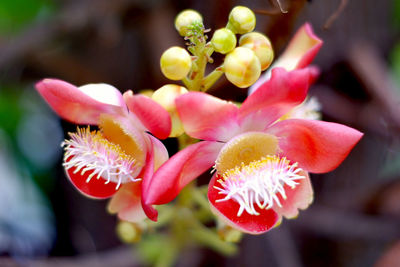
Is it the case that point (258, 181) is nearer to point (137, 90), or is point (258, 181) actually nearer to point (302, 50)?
point (302, 50)

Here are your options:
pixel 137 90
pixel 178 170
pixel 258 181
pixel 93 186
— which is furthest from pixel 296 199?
pixel 137 90

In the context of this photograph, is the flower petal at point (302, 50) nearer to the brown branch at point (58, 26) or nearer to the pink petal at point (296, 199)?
the pink petal at point (296, 199)

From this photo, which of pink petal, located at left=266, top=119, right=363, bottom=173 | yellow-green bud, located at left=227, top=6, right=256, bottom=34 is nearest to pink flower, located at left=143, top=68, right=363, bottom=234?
pink petal, located at left=266, top=119, right=363, bottom=173

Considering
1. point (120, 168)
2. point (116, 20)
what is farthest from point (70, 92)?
point (116, 20)

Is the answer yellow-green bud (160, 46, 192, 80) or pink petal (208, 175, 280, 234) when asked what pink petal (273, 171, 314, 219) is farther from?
yellow-green bud (160, 46, 192, 80)

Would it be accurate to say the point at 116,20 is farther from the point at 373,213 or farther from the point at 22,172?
the point at 373,213

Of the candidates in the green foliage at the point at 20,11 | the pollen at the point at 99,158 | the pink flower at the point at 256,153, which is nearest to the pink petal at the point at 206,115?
the pink flower at the point at 256,153
